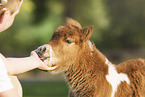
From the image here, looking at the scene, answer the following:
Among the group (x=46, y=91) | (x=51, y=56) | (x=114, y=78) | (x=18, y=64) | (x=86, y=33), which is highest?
(x=18, y=64)

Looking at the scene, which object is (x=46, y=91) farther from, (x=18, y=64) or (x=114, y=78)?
(x=18, y=64)

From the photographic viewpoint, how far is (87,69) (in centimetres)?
354

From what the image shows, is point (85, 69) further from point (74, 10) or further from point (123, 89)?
point (74, 10)

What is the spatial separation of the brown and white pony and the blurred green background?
18.1 m

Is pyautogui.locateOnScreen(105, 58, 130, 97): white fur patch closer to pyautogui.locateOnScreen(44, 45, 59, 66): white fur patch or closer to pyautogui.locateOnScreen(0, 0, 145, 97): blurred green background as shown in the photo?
pyautogui.locateOnScreen(44, 45, 59, 66): white fur patch

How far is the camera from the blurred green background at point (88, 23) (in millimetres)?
23938

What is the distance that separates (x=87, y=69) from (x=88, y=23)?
22.1 meters

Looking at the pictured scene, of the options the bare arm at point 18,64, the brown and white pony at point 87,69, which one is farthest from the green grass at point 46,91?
the bare arm at point 18,64

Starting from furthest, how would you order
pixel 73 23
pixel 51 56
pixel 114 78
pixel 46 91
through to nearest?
pixel 46 91, pixel 73 23, pixel 114 78, pixel 51 56

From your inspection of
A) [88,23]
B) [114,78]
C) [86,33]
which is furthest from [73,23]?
[88,23]

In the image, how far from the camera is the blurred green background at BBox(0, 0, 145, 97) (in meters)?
23.9

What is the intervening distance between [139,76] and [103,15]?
22.9 m

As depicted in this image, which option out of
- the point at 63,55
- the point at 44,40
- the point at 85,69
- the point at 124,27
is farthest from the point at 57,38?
the point at 124,27

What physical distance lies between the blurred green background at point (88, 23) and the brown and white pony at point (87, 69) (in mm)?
18126
